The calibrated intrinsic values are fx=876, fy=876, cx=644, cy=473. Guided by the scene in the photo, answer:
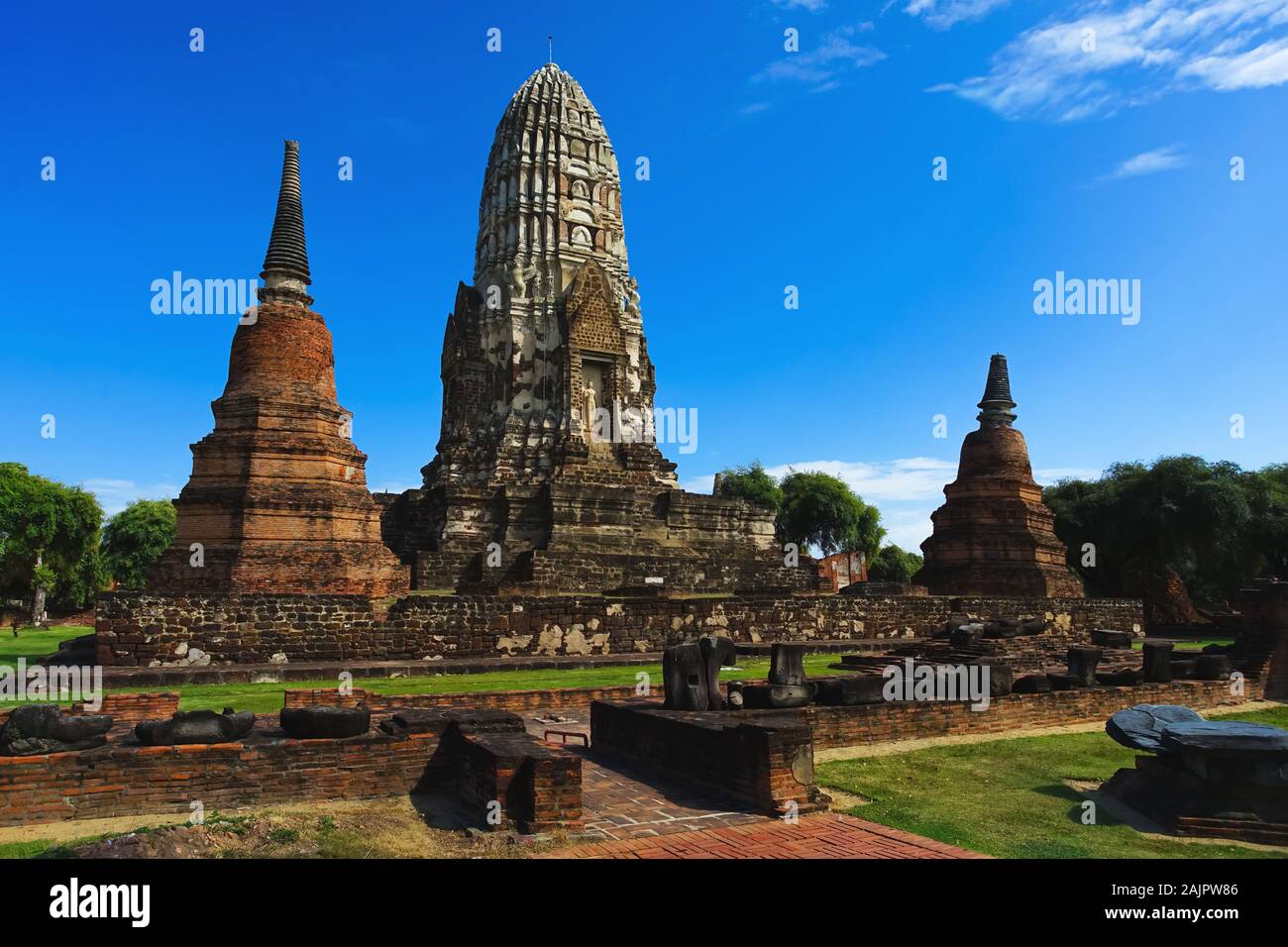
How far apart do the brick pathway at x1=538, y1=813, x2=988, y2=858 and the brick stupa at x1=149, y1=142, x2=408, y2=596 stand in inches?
512

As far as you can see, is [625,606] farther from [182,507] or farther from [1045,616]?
[1045,616]

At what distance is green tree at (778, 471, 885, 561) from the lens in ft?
193

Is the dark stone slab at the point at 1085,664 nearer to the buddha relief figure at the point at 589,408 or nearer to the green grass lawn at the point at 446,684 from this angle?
the green grass lawn at the point at 446,684

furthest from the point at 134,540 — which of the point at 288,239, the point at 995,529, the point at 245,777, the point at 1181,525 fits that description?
the point at 1181,525

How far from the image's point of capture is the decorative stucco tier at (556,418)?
26.7 m

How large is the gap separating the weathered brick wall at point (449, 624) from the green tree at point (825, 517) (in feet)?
115

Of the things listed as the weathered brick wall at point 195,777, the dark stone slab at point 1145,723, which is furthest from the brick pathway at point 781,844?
the dark stone slab at point 1145,723

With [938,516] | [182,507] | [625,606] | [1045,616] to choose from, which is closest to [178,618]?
[182,507]

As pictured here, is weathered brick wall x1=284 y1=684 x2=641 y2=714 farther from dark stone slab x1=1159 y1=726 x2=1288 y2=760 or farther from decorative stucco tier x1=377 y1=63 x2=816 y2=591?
decorative stucco tier x1=377 y1=63 x2=816 y2=591

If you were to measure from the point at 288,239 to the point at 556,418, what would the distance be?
471 inches

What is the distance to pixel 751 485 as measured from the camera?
6091 centimetres

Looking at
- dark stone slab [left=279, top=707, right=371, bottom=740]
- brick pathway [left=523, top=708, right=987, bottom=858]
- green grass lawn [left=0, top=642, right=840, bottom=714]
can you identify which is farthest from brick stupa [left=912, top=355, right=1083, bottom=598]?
dark stone slab [left=279, top=707, right=371, bottom=740]

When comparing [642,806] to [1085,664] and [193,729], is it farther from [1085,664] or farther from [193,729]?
[1085,664]

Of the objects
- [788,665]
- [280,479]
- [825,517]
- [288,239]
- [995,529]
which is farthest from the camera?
[825,517]
